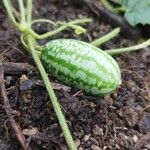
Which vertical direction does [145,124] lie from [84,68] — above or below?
below

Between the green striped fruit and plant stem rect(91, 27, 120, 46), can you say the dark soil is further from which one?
plant stem rect(91, 27, 120, 46)

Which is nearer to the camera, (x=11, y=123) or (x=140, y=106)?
(x=11, y=123)

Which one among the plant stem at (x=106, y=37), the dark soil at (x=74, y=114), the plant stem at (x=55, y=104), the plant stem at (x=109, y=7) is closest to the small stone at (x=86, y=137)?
the dark soil at (x=74, y=114)

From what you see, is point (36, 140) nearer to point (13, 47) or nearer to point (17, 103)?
point (17, 103)

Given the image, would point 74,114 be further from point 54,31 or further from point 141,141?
point 54,31

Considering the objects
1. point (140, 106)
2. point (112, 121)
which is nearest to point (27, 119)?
point (112, 121)

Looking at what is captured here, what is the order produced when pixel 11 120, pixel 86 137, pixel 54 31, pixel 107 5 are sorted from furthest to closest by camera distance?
pixel 107 5
pixel 54 31
pixel 86 137
pixel 11 120

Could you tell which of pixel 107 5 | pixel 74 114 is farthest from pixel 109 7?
pixel 74 114
